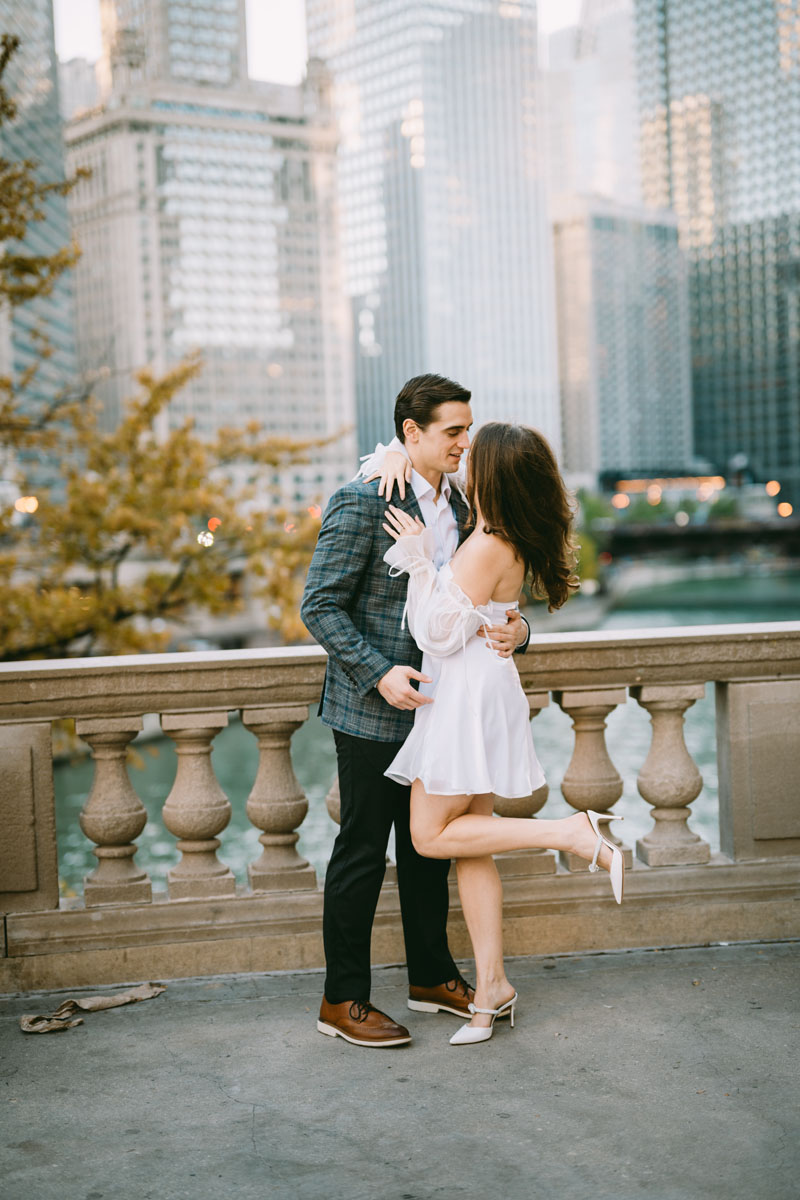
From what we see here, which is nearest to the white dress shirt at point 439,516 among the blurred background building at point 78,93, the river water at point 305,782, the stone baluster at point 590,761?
the stone baluster at point 590,761

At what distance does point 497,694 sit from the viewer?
3.64 metres

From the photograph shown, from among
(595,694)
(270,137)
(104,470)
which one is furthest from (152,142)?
A: (595,694)

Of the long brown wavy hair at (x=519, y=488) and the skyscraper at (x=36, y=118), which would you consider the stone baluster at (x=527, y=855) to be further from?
the skyscraper at (x=36, y=118)

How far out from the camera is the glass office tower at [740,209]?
479 ft

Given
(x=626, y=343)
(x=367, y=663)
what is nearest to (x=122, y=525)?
(x=367, y=663)

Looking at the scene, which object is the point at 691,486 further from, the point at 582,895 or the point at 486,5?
the point at 582,895

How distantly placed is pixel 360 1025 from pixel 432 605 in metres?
1.26

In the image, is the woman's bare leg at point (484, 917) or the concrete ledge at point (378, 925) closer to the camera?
the woman's bare leg at point (484, 917)

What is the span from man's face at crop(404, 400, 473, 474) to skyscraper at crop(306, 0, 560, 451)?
4949 inches

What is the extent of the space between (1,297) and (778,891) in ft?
35.1

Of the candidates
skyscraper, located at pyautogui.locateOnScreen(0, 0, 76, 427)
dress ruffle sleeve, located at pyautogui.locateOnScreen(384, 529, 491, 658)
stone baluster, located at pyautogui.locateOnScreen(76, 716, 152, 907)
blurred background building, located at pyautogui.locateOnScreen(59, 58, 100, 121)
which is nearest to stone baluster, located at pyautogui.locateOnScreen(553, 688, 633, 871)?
dress ruffle sleeve, located at pyautogui.locateOnScreen(384, 529, 491, 658)

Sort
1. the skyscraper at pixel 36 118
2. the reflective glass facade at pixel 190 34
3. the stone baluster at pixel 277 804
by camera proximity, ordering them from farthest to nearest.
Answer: the reflective glass facade at pixel 190 34 < the skyscraper at pixel 36 118 < the stone baluster at pixel 277 804

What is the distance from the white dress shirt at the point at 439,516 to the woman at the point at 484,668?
0.35ft

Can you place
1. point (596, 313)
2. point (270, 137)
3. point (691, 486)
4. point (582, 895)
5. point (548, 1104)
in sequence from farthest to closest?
point (596, 313) < point (691, 486) < point (270, 137) < point (582, 895) < point (548, 1104)
